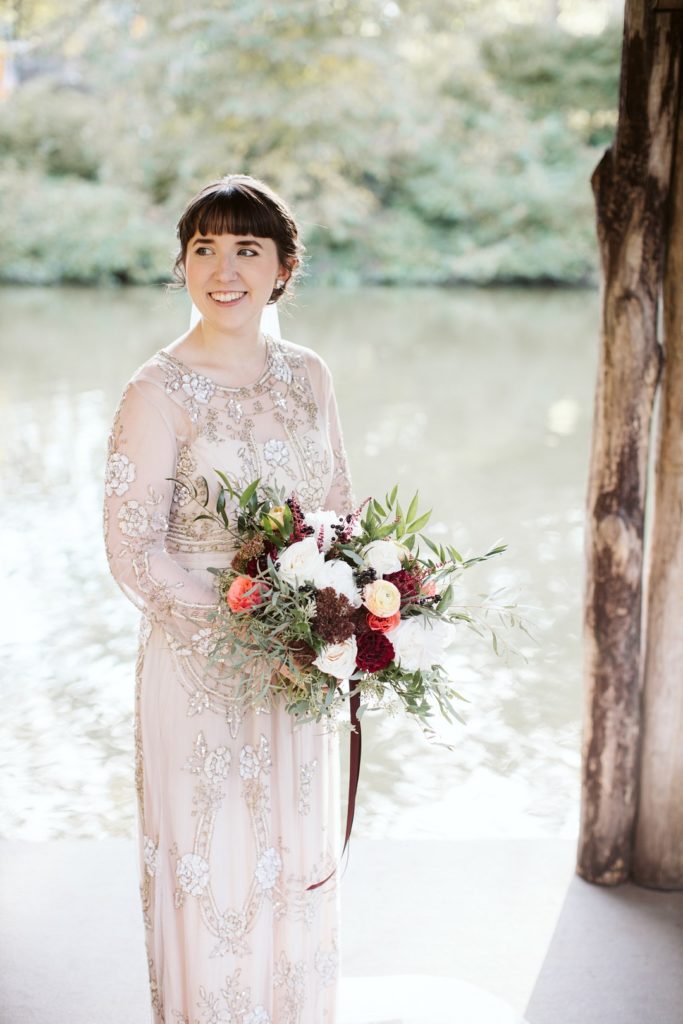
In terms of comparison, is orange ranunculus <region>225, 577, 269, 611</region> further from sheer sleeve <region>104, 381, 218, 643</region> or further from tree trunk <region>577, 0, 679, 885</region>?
tree trunk <region>577, 0, 679, 885</region>

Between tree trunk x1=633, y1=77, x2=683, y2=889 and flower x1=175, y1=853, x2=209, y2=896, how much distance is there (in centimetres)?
157

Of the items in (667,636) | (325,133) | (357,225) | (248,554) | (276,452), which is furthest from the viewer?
(357,225)

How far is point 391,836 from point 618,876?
961mm

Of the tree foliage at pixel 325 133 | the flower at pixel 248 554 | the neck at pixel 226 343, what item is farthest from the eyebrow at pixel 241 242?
the tree foliage at pixel 325 133

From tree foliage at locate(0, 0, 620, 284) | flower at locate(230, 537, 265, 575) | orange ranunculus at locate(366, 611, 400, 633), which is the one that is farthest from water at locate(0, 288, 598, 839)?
tree foliage at locate(0, 0, 620, 284)

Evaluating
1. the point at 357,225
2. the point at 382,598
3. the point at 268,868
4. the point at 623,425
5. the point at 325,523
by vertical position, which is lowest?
the point at 268,868

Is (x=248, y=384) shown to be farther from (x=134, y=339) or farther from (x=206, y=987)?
(x=134, y=339)

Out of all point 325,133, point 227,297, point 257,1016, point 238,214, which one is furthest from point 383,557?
point 325,133

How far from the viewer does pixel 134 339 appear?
1445cm

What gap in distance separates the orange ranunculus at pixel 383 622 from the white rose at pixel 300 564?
130 mm

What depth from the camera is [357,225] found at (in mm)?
19859

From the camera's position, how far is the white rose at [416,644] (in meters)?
2.00

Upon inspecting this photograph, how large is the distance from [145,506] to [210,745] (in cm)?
51

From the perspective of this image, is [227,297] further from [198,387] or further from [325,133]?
[325,133]
